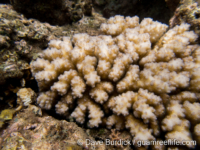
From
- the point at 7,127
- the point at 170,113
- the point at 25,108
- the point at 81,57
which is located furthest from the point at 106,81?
the point at 7,127

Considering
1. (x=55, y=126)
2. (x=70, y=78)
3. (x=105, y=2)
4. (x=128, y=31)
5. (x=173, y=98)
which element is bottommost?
(x=55, y=126)

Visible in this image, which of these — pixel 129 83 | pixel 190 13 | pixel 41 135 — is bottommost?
pixel 41 135

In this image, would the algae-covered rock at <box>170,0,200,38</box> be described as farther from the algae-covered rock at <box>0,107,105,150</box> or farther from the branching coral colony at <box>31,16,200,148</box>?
the algae-covered rock at <box>0,107,105,150</box>

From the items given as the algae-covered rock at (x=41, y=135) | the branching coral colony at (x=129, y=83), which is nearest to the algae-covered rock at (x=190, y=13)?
the branching coral colony at (x=129, y=83)

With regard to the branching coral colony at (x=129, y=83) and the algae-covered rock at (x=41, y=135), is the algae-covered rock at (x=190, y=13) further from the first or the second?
the algae-covered rock at (x=41, y=135)

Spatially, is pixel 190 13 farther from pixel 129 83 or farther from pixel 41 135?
pixel 41 135


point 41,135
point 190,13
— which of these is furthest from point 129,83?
point 190,13

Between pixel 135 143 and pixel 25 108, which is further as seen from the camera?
pixel 25 108

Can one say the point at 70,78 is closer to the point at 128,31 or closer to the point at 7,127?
the point at 7,127
